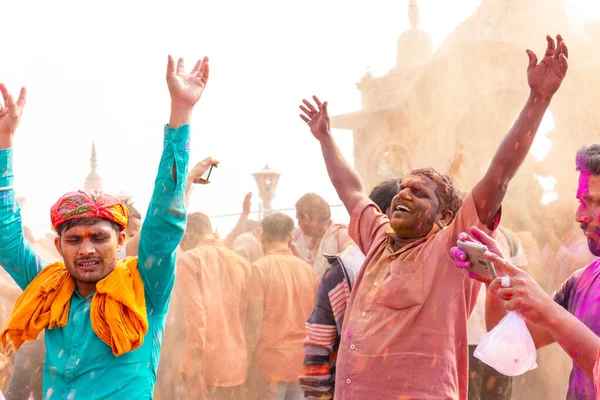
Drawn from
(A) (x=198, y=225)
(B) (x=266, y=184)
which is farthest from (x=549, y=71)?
(B) (x=266, y=184)

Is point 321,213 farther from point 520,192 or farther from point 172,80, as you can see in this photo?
point 520,192

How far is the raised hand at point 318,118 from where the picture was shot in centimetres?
372

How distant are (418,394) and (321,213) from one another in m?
3.87

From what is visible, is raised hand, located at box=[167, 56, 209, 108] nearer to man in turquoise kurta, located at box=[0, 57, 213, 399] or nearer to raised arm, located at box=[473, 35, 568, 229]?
man in turquoise kurta, located at box=[0, 57, 213, 399]

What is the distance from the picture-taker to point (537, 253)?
277 inches

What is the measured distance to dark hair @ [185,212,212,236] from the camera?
20.7 feet

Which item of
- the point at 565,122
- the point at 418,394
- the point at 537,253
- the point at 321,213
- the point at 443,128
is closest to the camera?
the point at 418,394

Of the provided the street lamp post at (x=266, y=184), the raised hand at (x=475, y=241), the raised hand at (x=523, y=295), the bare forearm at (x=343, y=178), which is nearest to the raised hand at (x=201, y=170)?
the bare forearm at (x=343, y=178)

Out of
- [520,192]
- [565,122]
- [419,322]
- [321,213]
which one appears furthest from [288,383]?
[565,122]

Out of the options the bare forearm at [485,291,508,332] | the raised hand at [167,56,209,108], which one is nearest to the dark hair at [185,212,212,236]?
the raised hand at [167,56,209,108]

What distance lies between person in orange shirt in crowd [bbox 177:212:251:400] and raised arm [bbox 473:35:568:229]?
3.56 metres

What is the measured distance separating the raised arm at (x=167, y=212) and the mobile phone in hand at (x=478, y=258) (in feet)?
3.35

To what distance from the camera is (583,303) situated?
267 cm

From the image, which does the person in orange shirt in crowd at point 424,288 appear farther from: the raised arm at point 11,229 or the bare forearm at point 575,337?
the raised arm at point 11,229
